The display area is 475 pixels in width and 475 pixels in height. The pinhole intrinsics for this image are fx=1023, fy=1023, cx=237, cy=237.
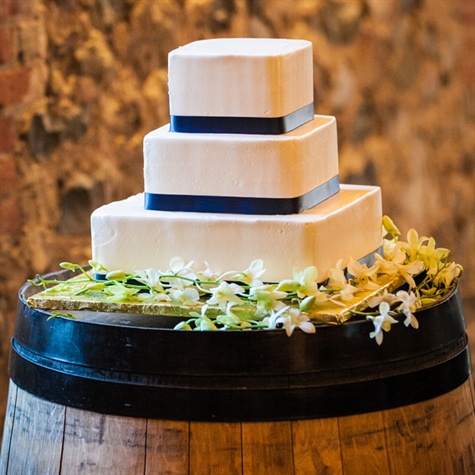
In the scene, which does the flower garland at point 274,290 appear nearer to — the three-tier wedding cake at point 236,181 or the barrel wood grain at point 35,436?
the three-tier wedding cake at point 236,181

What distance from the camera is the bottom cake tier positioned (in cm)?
137

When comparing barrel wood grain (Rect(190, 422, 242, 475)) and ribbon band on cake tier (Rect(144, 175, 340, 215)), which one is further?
ribbon band on cake tier (Rect(144, 175, 340, 215))

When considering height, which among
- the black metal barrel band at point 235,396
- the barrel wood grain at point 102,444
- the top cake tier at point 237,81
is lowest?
the barrel wood grain at point 102,444

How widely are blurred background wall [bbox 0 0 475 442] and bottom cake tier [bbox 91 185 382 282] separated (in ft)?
2.91

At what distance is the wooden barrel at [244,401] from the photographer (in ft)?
Result: 4.05

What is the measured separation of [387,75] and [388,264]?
1560mm

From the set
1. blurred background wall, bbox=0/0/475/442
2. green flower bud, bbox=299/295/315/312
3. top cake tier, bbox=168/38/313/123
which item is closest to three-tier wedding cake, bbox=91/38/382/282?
top cake tier, bbox=168/38/313/123

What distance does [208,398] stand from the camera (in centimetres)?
124

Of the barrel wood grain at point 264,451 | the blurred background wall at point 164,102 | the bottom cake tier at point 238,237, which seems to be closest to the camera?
the barrel wood grain at point 264,451

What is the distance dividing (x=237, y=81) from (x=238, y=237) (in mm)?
217

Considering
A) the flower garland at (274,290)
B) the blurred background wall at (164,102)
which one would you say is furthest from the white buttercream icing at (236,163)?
the blurred background wall at (164,102)

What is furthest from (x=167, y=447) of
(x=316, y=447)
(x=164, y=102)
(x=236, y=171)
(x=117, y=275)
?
(x=164, y=102)

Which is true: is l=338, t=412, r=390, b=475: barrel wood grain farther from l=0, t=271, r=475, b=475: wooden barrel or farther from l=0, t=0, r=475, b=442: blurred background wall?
l=0, t=0, r=475, b=442: blurred background wall

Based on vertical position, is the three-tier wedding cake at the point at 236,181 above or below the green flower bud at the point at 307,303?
above
